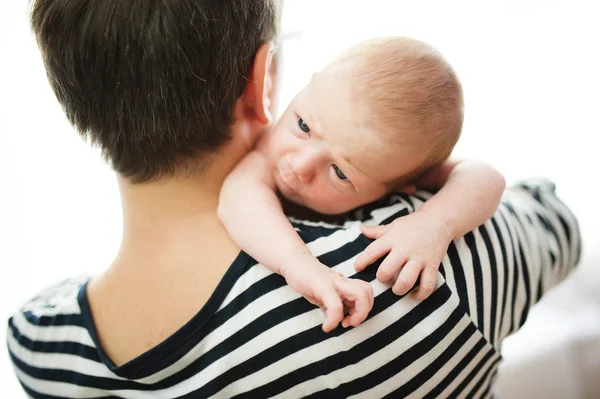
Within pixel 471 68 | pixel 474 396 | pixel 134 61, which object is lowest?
pixel 474 396

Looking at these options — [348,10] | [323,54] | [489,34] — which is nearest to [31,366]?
[323,54]

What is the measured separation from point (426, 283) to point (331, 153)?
29 cm

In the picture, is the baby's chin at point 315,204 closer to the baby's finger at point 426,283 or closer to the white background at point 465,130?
the baby's finger at point 426,283

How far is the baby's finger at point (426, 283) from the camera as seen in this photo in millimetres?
680

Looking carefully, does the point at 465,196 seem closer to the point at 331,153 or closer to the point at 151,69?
the point at 331,153

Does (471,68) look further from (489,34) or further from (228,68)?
(228,68)

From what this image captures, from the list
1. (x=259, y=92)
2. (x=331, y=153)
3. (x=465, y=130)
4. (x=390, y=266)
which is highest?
(x=259, y=92)

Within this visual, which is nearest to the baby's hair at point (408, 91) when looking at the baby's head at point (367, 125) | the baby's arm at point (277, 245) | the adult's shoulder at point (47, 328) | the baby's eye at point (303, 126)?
the baby's head at point (367, 125)

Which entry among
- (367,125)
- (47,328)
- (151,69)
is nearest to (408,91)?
(367,125)

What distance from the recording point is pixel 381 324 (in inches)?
26.9

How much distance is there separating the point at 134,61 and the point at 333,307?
0.42 meters

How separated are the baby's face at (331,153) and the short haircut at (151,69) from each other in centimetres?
12

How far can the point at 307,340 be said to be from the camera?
675 millimetres

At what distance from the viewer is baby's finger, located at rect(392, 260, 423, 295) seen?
677mm
